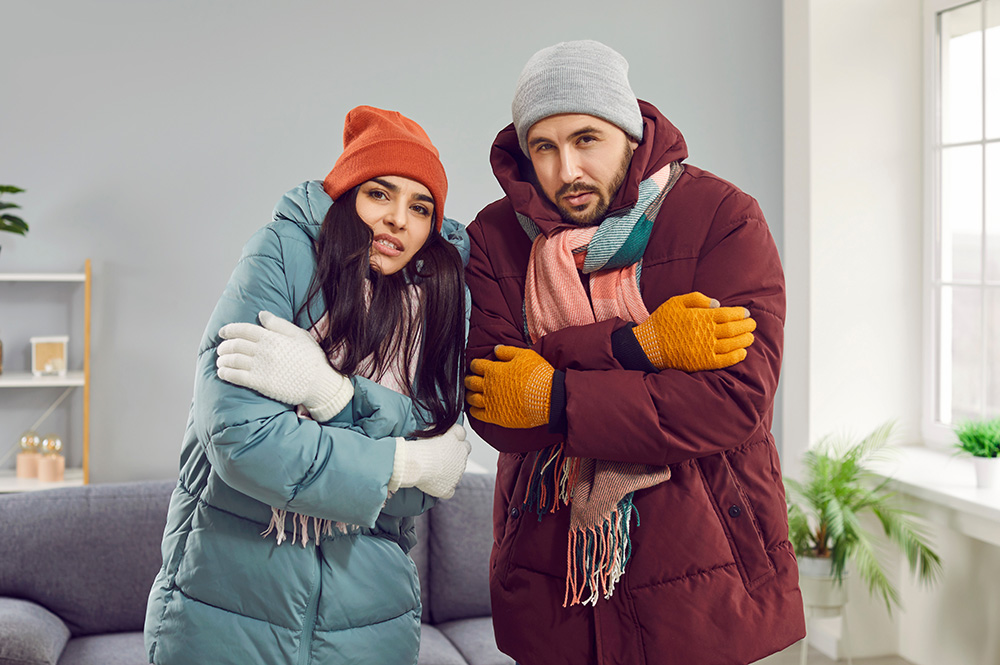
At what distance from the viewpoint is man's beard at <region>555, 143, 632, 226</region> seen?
4.38 feet

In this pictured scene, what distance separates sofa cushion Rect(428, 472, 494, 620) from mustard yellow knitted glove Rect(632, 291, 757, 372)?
1.59 metres

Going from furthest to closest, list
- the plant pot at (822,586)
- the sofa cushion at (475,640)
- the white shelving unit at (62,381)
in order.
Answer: the white shelving unit at (62,381) < the plant pot at (822,586) < the sofa cushion at (475,640)

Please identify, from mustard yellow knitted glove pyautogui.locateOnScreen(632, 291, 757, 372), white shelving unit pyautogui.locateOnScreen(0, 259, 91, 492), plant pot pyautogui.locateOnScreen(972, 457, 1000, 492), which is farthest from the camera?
white shelving unit pyautogui.locateOnScreen(0, 259, 91, 492)

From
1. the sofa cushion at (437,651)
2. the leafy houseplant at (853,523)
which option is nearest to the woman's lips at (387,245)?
the sofa cushion at (437,651)

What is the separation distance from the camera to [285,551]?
1.26 metres

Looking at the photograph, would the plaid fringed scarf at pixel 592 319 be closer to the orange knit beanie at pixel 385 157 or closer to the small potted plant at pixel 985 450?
the orange knit beanie at pixel 385 157

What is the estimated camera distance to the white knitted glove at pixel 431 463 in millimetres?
1233

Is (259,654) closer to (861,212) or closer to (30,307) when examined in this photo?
(30,307)

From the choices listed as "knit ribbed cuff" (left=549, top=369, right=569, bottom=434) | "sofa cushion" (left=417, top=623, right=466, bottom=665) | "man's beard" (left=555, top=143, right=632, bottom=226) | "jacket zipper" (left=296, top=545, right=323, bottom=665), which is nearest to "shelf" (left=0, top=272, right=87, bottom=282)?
"sofa cushion" (left=417, top=623, right=466, bottom=665)

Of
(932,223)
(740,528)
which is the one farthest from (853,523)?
(740,528)

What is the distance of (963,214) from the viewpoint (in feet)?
9.93

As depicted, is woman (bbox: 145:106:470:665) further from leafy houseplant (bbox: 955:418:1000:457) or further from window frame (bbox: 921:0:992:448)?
window frame (bbox: 921:0:992:448)

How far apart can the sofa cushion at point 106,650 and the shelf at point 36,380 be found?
36.3 inches

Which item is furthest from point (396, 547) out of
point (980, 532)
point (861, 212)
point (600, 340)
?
point (861, 212)
